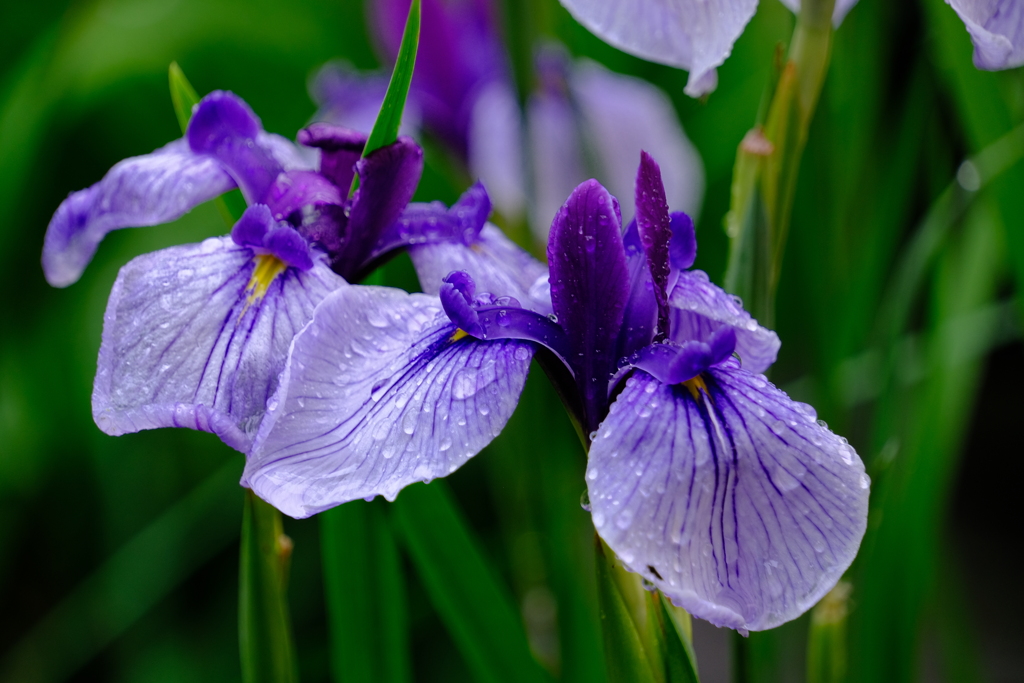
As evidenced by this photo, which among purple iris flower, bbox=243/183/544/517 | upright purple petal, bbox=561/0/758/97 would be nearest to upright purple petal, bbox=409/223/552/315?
purple iris flower, bbox=243/183/544/517

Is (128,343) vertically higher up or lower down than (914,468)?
higher up

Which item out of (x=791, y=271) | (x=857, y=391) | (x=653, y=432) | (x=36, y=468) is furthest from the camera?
(x=791, y=271)

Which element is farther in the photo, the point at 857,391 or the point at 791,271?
the point at 791,271

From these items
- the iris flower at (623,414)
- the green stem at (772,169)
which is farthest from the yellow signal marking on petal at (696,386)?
the green stem at (772,169)

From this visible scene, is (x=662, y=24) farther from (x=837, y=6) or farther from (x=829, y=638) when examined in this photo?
(x=829, y=638)

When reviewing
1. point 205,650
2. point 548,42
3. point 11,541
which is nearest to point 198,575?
point 205,650

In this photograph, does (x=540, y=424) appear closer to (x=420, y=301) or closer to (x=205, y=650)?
(x=420, y=301)

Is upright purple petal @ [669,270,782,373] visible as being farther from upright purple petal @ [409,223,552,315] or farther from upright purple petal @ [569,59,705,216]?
upright purple petal @ [569,59,705,216]

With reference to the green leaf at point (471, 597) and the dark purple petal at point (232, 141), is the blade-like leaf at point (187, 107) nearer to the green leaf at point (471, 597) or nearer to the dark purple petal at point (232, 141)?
the dark purple petal at point (232, 141)
